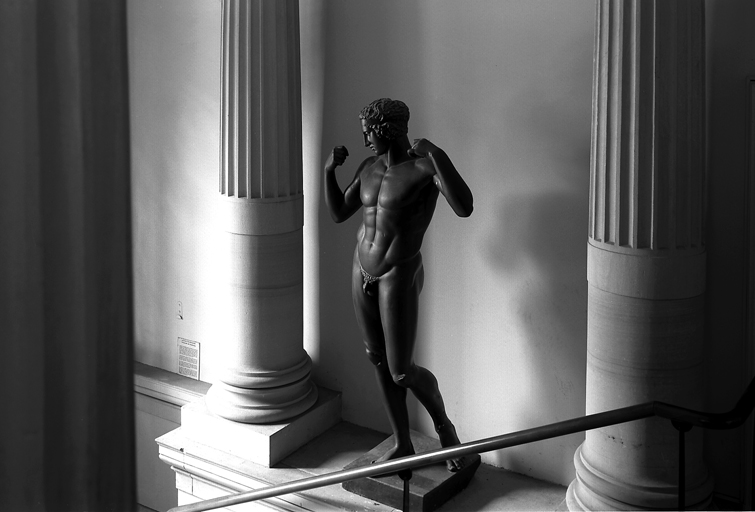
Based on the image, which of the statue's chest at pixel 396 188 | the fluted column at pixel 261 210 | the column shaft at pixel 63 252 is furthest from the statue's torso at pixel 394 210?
the column shaft at pixel 63 252

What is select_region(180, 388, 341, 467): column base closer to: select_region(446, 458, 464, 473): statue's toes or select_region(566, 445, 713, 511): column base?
select_region(446, 458, 464, 473): statue's toes

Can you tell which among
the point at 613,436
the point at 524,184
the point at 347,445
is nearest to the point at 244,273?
Result: the point at 347,445

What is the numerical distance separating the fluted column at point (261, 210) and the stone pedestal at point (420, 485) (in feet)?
3.67

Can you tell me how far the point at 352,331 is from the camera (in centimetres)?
720

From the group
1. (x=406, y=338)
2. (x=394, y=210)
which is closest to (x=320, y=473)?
(x=406, y=338)

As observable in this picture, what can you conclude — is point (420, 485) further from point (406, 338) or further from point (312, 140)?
point (312, 140)

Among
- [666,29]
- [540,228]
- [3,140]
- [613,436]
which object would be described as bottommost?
[613,436]

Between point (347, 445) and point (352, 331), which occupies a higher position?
point (352, 331)

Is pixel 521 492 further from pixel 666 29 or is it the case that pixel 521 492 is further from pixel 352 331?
pixel 666 29

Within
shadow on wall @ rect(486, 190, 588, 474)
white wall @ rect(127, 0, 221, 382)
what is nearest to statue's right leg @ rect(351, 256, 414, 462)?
shadow on wall @ rect(486, 190, 588, 474)

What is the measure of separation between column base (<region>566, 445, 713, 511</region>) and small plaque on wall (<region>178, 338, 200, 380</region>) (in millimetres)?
4253

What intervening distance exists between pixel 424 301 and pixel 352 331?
2.65ft

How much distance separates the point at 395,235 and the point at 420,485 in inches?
65.1

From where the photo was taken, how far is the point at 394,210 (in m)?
5.49
